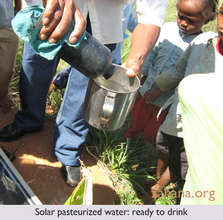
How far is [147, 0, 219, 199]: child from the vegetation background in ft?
0.54

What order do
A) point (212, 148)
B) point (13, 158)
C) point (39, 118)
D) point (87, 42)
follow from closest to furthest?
point (212, 148) → point (87, 42) → point (13, 158) → point (39, 118)

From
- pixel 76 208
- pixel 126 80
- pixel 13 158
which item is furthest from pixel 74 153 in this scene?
pixel 76 208

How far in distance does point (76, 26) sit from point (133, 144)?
6.02 feet

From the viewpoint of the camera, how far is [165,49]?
2256 mm

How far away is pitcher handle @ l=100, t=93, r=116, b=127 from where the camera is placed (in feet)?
4.23

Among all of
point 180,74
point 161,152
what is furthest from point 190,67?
point 161,152

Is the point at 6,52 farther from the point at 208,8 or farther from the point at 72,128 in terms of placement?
the point at 208,8

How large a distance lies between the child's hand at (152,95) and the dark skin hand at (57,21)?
117 cm

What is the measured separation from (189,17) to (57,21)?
4.69 feet

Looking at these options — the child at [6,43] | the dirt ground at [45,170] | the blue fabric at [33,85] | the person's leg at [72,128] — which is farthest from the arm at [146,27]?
the dirt ground at [45,170]

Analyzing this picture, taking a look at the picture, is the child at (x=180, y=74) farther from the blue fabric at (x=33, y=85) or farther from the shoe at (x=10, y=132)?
the shoe at (x=10, y=132)

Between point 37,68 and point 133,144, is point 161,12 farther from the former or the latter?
point 133,144

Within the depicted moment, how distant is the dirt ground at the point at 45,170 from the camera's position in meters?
2.09

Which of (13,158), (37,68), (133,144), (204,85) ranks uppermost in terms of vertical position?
(204,85)
